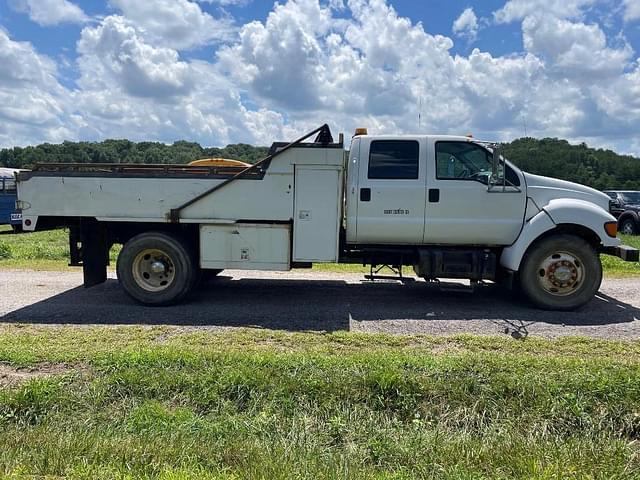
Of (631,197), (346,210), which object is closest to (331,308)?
(346,210)

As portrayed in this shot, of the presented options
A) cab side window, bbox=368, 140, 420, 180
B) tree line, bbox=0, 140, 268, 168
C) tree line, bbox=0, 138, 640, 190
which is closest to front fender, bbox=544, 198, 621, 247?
tree line, bbox=0, 138, 640, 190

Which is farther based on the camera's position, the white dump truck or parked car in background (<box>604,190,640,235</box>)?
parked car in background (<box>604,190,640,235</box>)

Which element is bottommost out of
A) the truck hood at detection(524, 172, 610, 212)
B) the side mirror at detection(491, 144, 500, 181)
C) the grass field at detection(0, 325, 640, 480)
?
the grass field at detection(0, 325, 640, 480)

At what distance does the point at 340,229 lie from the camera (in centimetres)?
739

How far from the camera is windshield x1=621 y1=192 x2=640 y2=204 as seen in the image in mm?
21406

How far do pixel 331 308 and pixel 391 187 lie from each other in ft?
6.20

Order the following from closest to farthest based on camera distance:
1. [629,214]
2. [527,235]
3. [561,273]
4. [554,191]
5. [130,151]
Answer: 1. [527,235]
2. [561,273]
3. [554,191]
4. [130,151]
5. [629,214]

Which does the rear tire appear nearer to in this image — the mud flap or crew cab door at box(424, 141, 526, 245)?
the mud flap

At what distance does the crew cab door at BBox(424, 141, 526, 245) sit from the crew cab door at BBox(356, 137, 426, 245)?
0.16 meters

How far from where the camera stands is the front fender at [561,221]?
701 cm

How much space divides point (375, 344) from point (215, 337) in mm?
1774

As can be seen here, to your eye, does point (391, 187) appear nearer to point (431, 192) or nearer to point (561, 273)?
point (431, 192)

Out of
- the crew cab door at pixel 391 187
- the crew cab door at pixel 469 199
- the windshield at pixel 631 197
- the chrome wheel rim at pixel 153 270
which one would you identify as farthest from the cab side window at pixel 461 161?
the windshield at pixel 631 197

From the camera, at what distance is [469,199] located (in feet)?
23.5
